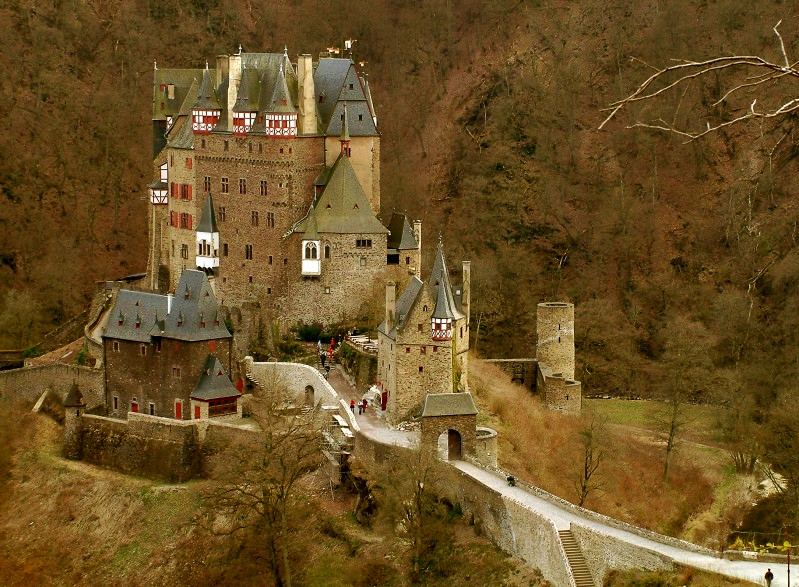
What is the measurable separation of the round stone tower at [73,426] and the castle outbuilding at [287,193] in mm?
7964

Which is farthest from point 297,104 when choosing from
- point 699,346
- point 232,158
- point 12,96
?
point 12,96

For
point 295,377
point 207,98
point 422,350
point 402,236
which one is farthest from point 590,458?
point 207,98

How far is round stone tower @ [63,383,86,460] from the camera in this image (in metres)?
60.9

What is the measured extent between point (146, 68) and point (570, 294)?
1327 inches

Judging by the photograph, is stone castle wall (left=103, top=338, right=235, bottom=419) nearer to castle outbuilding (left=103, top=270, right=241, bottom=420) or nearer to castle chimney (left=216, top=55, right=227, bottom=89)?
castle outbuilding (left=103, top=270, right=241, bottom=420)

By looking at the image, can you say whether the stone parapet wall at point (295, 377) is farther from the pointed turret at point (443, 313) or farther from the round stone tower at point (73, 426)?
the round stone tower at point (73, 426)

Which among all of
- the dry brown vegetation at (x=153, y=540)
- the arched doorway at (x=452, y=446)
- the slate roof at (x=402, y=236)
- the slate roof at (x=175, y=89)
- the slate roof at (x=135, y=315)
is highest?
the slate roof at (x=175, y=89)

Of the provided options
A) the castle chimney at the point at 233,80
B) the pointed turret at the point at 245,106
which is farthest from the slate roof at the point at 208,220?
the castle chimney at the point at 233,80

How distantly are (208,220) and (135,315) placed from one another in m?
6.84

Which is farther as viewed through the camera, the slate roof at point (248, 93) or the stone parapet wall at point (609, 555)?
the slate roof at point (248, 93)

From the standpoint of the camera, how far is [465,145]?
→ 97375mm

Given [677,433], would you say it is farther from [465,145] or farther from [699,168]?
[465,145]

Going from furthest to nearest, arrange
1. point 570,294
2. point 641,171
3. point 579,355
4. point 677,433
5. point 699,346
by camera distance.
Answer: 1. point 641,171
2. point 570,294
3. point 579,355
4. point 699,346
5. point 677,433

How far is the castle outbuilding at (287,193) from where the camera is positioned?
2549 inches
